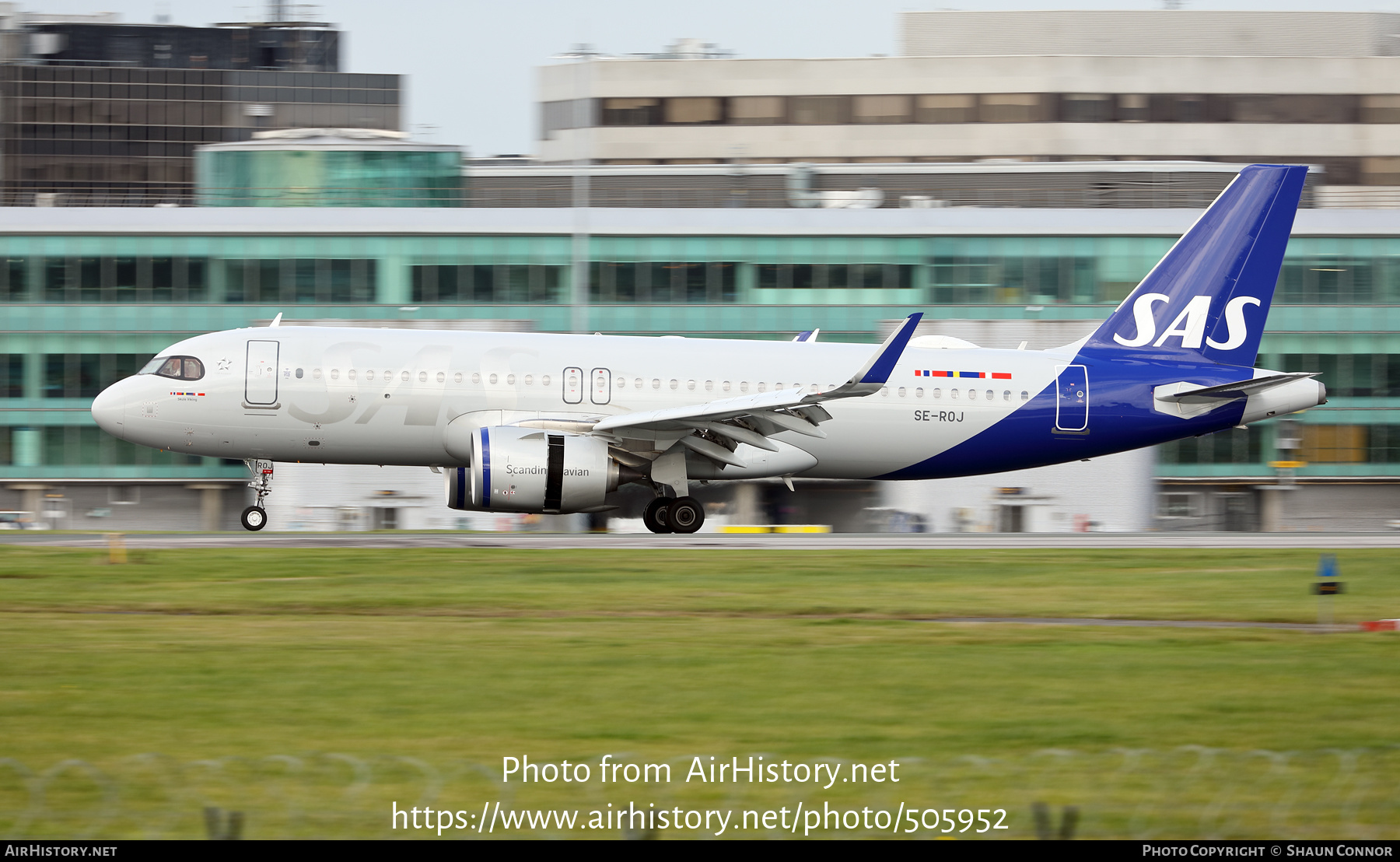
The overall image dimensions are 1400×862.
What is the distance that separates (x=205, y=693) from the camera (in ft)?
41.2

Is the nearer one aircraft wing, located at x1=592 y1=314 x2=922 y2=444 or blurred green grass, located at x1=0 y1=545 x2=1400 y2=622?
blurred green grass, located at x1=0 y1=545 x2=1400 y2=622

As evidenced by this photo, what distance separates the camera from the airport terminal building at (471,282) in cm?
5319

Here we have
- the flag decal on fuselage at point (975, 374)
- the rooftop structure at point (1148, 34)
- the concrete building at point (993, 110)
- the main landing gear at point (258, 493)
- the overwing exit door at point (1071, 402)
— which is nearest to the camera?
the main landing gear at point (258, 493)

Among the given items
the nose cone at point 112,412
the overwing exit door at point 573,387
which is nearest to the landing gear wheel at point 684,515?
the overwing exit door at point 573,387

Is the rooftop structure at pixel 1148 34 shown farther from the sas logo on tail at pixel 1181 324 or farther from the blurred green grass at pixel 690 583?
the blurred green grass at pixel 690 583

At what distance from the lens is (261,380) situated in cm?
2897

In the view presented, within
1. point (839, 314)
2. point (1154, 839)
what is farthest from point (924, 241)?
point (1154, 839)

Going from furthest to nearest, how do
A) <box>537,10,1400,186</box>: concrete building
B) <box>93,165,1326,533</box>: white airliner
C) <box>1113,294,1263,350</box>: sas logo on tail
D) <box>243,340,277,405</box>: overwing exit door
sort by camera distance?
1. <box>537,10,1400,186</box>: concrete building
2. <box>1113,294,1263,350</box>: sas logo on tail
3. <box>243,340,277,405</box>: overwing exit door
4. <box>93,165,1326,533</box>: white airliner

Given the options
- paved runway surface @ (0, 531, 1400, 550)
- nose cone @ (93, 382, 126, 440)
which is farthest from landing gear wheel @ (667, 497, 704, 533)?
nose cone @ (93, 382, 126, 440)

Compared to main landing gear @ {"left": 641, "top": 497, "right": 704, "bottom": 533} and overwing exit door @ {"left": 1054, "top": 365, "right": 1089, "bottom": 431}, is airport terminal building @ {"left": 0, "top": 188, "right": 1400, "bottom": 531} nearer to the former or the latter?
overwing exit door @ {"left": 1054, "top": 365, "right": 1089, "bottom": 431}

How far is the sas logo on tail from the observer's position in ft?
108

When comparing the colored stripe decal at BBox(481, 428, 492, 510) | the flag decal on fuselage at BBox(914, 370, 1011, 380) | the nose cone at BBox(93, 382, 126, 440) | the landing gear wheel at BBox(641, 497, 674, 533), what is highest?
the flag decal on fuselage at BBox(914, 370, 1011, 380)

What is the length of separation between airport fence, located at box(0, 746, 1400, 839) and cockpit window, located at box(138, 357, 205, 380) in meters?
19.8

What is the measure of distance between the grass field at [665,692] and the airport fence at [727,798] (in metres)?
0.03
